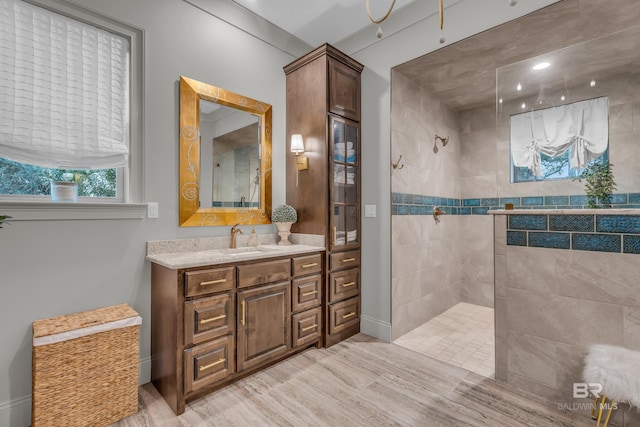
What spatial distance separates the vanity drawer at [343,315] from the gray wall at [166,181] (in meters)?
0.11

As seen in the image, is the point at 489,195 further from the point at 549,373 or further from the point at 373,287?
the point at 549,373

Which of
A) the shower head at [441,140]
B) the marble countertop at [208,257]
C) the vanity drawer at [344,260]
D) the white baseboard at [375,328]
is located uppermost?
the shower head at [441,140]

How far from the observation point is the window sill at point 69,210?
5.45 ft

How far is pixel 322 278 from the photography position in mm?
2637

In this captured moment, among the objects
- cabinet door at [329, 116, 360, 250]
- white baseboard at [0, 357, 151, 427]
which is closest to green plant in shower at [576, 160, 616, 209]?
cabinet door at [329, 116, 360, 250]

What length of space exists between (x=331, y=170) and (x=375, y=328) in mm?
1569

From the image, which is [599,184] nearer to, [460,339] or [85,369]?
[460,339]

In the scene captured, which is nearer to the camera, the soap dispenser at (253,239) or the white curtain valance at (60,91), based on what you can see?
the white curtain valance at (60,91)

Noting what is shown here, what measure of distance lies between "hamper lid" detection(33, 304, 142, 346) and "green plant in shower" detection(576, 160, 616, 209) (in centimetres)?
281

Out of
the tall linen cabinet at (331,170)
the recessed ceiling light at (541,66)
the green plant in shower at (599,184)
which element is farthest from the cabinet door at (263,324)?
the recessed ceiling light at (541,66)

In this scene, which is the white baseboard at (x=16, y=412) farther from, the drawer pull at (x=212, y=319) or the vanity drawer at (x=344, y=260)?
the vanity drawer at (x=344, y=260)

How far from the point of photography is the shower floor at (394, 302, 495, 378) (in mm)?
2422

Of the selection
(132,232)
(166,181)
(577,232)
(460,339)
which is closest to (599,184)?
(577,232)

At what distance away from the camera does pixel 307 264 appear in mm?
2488
